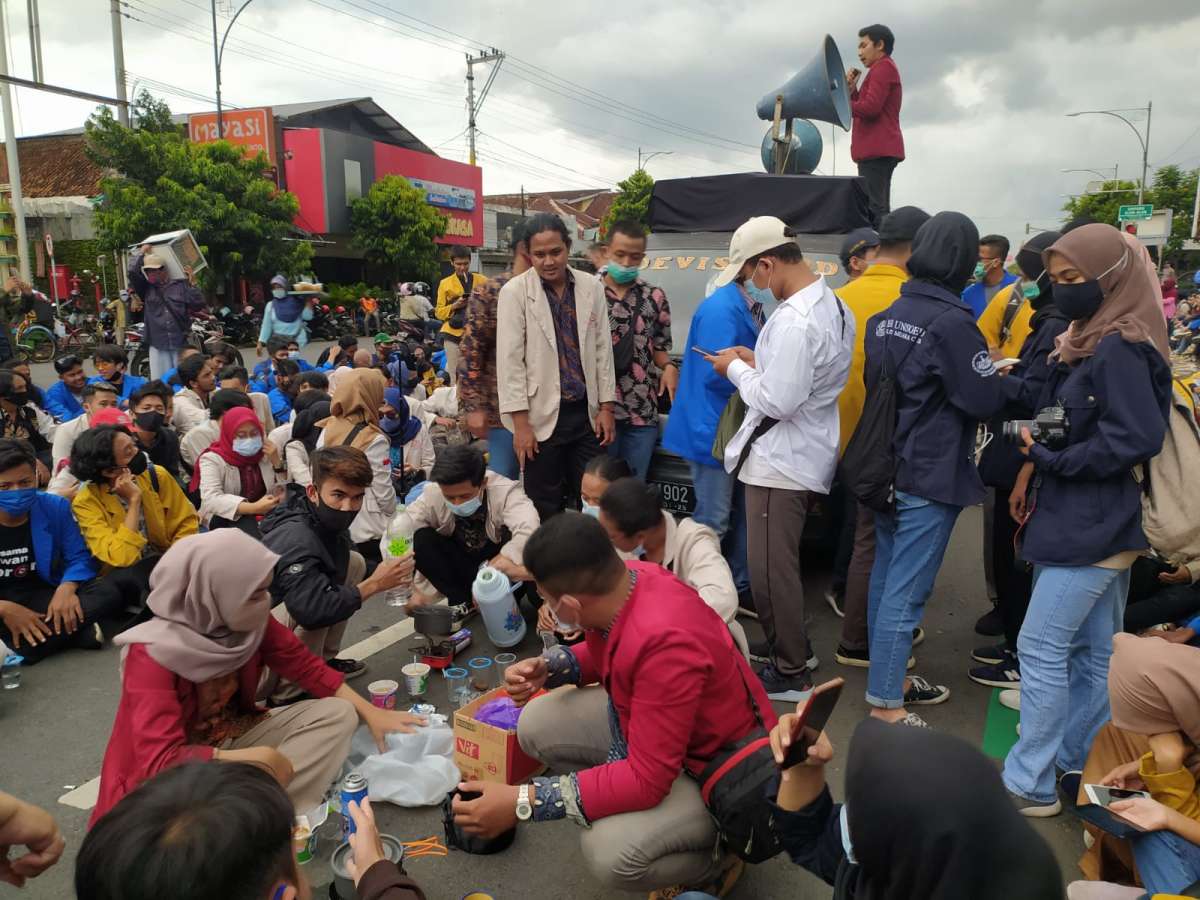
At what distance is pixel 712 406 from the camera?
4219 mm

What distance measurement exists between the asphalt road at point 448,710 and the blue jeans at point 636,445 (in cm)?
112

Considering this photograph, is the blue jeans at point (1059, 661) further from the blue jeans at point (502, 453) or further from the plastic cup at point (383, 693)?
the blue jeans at point (502, 453)

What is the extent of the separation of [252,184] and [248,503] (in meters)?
20.2

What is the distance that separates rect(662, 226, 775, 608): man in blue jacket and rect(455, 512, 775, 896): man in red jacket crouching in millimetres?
1853

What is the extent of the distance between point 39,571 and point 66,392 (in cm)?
293

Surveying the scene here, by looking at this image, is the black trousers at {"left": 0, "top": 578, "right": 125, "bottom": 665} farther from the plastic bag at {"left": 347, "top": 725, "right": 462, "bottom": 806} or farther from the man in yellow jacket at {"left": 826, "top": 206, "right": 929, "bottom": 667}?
the man in yellow jacket at {"left": 826, "top": 206, "right": 929, "bottom": 667}

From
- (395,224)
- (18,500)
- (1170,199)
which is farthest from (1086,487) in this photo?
(1170,199)

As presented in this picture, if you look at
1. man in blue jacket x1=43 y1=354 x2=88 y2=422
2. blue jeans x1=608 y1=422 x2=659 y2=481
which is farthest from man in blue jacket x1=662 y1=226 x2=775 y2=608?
man in blue jacket x1=43 y1=354 x2=88 y2=422

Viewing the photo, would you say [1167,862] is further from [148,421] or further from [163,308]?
[163,308]

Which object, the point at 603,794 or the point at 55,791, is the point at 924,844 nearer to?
the point at 603,794

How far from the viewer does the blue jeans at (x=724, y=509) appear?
4.25 m

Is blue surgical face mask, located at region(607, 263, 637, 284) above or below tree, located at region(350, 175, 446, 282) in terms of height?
below

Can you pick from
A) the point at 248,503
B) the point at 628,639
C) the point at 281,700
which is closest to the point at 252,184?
the point at 248,503

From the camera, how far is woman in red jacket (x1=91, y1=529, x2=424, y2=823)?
2.41m
